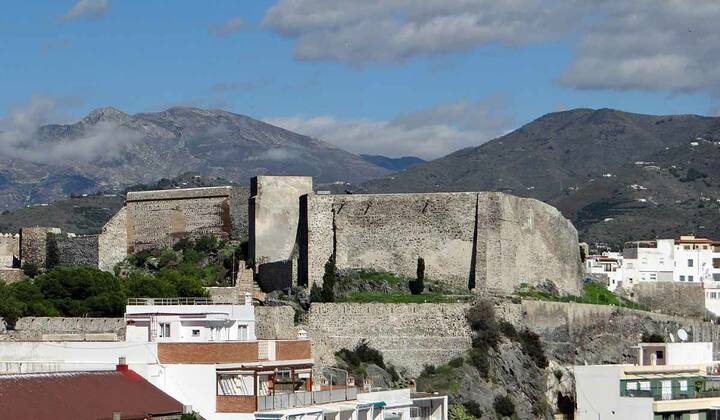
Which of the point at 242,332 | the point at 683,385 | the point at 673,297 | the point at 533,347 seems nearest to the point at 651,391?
the point at 683,385

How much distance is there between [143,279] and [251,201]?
8243 millimetres

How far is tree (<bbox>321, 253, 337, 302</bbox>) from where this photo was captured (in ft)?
203

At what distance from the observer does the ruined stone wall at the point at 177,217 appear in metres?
74.6

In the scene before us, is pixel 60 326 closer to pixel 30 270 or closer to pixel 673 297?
pixel 30 270

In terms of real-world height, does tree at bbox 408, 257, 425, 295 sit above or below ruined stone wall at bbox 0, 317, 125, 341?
above

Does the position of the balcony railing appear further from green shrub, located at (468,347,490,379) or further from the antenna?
the antenna

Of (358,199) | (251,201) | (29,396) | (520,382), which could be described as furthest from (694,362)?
(29,396)

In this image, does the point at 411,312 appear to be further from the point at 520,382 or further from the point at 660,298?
the point at 660,298

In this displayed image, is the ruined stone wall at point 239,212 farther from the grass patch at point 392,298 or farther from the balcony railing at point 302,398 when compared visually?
the balcony railing at point 302,398

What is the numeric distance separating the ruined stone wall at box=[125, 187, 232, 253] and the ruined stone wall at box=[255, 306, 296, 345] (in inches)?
610

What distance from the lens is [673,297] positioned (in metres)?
88.6

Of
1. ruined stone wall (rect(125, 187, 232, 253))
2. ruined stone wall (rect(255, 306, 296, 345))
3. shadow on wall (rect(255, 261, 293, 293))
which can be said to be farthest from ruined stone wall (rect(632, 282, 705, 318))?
ruined stone wall (rect(255, 306, 296, 345))

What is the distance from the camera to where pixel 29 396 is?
32.1 meters

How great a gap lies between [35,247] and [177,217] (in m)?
6.63
